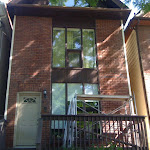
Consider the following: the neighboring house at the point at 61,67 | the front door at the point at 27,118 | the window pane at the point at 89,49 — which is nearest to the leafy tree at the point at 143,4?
the neighboring house at the point at 61,67

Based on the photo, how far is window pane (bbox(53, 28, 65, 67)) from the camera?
371 inches

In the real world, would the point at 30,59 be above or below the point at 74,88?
above

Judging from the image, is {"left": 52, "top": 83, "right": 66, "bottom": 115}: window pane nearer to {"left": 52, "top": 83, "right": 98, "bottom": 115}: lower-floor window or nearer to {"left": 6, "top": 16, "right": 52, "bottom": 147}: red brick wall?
{"left": 52, "top": 83, "right": 98, "bottom": 115}: lower-floor window

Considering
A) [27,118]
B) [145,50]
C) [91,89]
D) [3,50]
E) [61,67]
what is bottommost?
[27,118]

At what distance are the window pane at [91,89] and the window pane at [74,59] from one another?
1.09 m

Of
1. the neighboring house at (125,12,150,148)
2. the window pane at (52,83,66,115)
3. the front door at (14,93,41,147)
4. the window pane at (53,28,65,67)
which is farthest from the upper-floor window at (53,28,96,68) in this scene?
the neighboring house at (125,12,150,148)

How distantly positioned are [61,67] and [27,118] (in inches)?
104

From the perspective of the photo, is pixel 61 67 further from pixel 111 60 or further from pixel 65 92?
pixel 111 60

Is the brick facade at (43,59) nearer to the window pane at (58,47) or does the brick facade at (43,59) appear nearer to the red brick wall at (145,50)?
the window pane at (58,47)

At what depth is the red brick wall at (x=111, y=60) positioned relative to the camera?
30.0 ft

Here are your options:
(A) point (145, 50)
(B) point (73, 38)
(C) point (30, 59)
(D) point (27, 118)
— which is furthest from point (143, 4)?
(D) point (27, 118)

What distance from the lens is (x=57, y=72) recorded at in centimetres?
919

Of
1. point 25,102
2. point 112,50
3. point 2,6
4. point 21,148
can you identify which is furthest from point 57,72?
point 2,6

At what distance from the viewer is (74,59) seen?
962 centimetres
